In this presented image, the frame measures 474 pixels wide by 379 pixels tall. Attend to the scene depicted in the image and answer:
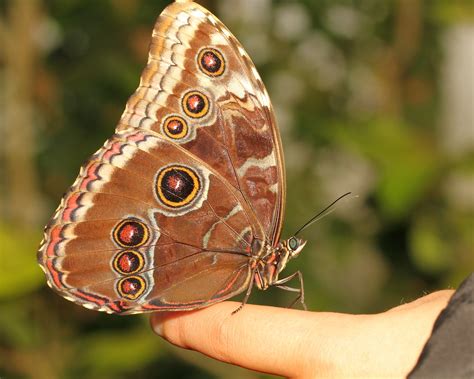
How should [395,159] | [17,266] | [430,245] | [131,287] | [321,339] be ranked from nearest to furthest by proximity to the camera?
[321,339] → [131,287] → [17,266] → [395,159] → [430,245]

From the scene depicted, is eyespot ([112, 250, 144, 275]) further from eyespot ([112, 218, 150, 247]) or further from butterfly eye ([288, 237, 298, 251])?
butterfly eye ([288, 237, 298, 251])

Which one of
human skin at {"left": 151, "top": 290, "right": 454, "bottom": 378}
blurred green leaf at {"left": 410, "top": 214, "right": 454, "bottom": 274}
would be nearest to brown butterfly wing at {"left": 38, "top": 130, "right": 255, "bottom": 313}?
human skin at {"left": 151, "top": 290, "right": 454, "bottom": 378}

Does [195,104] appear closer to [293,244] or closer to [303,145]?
[293,244]

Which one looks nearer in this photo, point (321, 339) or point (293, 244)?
point (321, 339)

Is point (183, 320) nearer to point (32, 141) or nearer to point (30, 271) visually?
point (30, 271)

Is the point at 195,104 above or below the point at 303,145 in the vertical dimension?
above

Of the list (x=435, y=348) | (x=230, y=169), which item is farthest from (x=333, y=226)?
(x=435, y=348)

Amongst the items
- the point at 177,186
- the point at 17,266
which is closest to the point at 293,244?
the point at 177,186

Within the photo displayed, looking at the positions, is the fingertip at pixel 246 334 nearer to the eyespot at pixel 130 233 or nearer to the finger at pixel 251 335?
the finger at pixel 251 335
